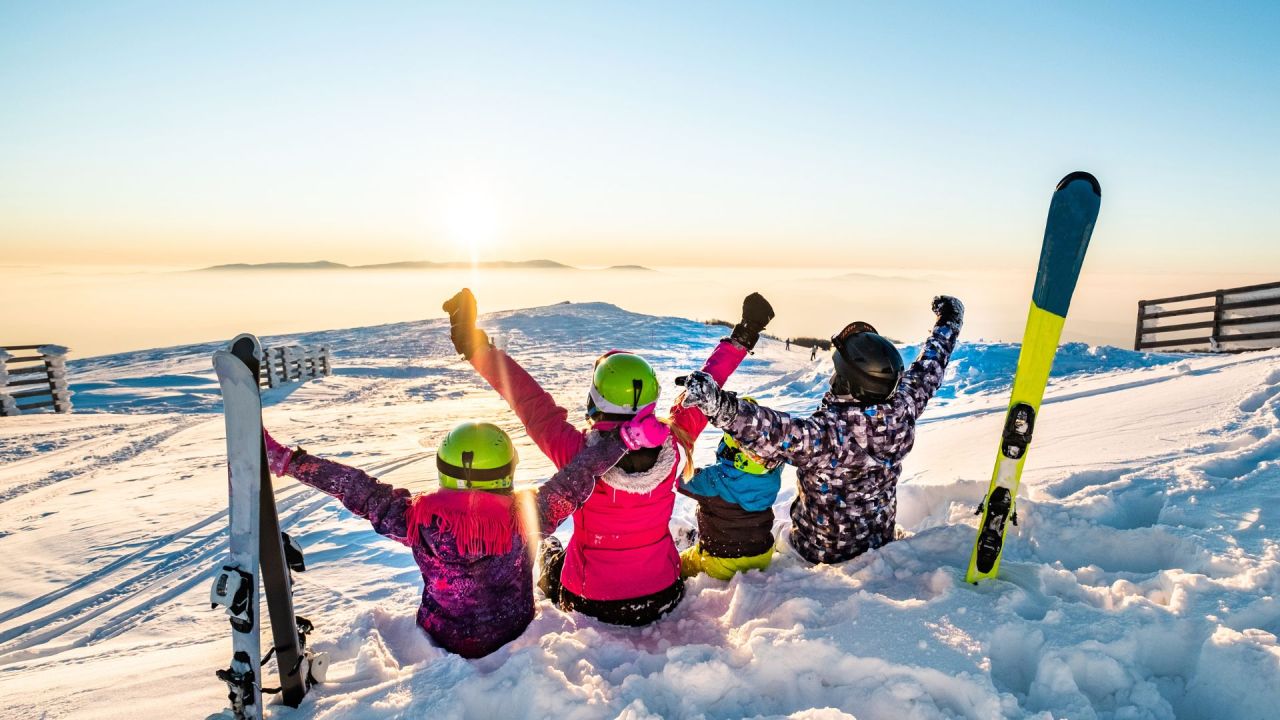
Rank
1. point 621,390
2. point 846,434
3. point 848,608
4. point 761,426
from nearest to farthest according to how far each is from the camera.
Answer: point 848,608 < point 761,426 < point 621,390 < point 846,434

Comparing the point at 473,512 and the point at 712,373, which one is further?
the point at 712,373

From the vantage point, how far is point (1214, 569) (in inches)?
Answer: 123

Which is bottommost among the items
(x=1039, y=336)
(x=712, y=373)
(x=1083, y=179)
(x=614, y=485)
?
(x=614, y=485)

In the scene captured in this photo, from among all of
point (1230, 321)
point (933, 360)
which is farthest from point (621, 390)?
point (1230, 321)

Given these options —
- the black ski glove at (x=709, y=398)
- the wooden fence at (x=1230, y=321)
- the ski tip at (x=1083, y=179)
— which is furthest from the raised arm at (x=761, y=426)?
the wooden fence at (x=1230, y=321)

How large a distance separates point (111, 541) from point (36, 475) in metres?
4.06

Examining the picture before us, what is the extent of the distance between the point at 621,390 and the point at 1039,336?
2266 mm

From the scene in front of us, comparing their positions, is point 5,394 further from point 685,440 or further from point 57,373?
point 685,440

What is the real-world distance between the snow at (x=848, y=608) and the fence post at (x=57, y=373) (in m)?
9.13

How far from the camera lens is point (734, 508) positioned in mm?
3744

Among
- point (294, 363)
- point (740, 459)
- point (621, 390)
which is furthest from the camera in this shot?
point (294, 363)

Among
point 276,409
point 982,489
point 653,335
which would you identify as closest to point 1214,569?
point 982,489

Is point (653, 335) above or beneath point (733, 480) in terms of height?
beneath

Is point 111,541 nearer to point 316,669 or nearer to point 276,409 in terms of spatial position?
point 316,669
